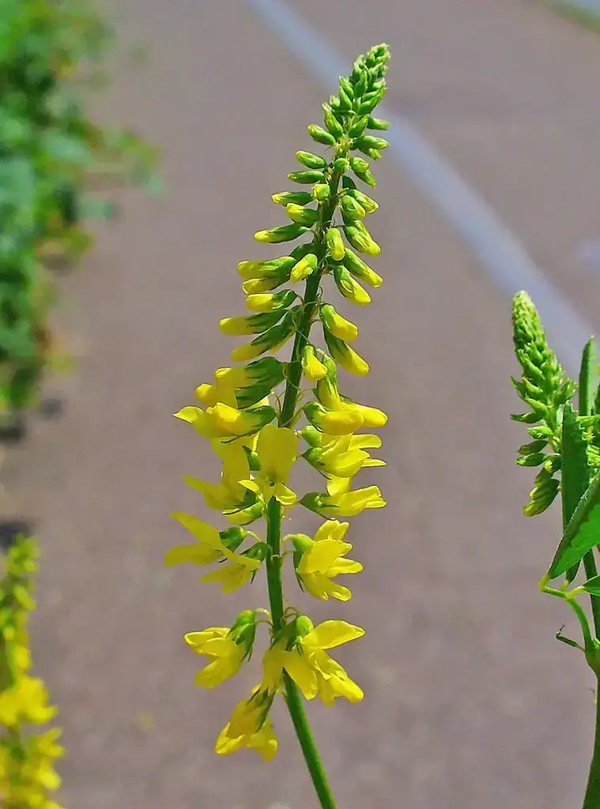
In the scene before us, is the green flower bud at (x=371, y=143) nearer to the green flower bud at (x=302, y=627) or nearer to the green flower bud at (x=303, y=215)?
the green flower bud at (x=303, y=215)

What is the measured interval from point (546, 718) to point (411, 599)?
0.44 meters

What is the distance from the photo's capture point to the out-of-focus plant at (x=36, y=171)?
2822mm

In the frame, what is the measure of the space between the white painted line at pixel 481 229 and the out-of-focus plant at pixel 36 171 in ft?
4.21

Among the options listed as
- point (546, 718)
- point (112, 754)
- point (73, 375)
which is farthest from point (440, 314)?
point (112, 754)

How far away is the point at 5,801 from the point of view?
0.90m

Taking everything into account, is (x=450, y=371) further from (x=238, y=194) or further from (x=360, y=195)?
(x=360, y=195)

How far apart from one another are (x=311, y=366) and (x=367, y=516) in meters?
2.31

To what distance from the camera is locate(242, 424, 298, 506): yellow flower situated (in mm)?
517

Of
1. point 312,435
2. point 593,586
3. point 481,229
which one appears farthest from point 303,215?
point 481,229

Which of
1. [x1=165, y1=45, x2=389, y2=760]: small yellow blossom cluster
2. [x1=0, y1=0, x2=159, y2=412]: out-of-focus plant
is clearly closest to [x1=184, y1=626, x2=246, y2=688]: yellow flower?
[x1=165, y1=45, x2=389, y2=760]: small yellow blossom cluster

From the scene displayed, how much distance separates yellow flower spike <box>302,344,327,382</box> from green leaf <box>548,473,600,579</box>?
0.15 metres

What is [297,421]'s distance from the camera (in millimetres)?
535

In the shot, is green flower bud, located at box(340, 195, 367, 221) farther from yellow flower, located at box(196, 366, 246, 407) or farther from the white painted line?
the white painted line

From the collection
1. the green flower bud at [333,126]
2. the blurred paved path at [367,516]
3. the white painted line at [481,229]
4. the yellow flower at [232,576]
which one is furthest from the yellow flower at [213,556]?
the white painted line at [481,229]
